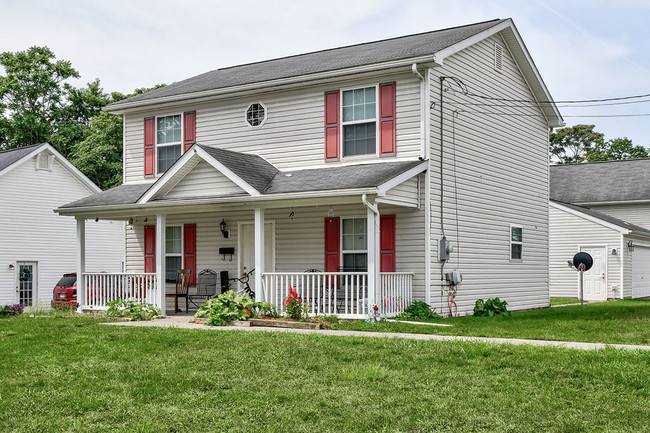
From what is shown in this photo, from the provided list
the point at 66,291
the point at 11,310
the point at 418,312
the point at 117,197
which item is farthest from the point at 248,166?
the point at 11,310

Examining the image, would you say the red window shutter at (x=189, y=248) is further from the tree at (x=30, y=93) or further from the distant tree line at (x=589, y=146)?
the distant tree line at (x=589, y=146)

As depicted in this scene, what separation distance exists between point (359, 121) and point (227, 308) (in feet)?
16.6

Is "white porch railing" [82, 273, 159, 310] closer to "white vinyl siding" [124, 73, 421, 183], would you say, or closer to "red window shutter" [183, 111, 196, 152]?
"red window shutter" [183, 111, 196, 152]

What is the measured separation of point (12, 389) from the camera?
8.46 metres

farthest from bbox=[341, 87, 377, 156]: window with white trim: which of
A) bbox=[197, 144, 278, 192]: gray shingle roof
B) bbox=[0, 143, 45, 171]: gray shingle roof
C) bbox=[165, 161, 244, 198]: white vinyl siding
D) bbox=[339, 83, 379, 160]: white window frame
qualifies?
bbox=[0, 143, 45, 171]: gray shingle roof

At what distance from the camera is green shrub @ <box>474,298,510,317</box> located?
16.8 meters

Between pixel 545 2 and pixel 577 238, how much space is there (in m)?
13.3

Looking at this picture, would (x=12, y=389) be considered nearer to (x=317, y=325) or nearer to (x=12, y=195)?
(x=317, y=325)

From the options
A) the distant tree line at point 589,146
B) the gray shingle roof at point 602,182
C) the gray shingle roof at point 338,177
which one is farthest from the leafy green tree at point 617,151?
the gray shingle roof at point 338,177

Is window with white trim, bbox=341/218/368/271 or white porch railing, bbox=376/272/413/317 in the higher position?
window with white trim, bbox=341/218/368/271

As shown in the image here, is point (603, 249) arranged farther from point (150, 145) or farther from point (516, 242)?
point (150, 145)

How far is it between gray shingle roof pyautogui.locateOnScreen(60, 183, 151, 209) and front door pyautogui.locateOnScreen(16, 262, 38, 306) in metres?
9.13

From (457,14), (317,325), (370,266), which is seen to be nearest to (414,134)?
(370,266)

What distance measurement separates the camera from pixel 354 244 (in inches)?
635
